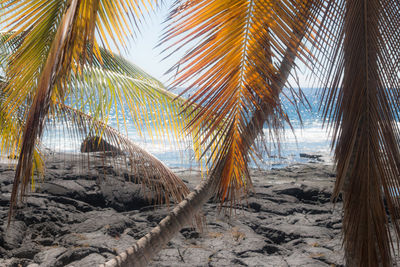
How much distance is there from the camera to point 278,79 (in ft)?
5.71

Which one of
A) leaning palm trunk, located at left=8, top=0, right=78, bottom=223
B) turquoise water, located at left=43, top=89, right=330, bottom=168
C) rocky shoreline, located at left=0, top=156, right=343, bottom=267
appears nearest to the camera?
leaning palm trunk, located at left=8, top=0, right=78, bottom=223

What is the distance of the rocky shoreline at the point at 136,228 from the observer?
15.9 ft

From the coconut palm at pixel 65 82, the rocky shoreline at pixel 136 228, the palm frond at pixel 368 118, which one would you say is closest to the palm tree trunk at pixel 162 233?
the coconut palm at pixel 65 82

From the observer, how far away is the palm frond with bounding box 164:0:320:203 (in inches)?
62.9

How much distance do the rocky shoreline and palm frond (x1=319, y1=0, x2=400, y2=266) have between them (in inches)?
119

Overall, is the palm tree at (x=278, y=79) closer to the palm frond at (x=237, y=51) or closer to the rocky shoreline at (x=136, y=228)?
the palm frond at (x=237, y=51)

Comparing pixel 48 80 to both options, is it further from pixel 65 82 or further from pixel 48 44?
pixel 48 44

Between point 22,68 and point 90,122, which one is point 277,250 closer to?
point 90,122

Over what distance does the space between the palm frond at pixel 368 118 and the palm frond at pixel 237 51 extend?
21 cm

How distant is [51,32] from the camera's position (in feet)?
5.60

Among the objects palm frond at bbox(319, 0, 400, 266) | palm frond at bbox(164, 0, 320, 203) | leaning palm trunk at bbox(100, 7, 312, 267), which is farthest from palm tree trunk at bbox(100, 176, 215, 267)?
palm frond at bbox(319, 0, 400, 266)

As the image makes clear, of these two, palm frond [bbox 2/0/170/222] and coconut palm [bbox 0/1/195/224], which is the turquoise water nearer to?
coconut palm [bbox 0/1/195/224]

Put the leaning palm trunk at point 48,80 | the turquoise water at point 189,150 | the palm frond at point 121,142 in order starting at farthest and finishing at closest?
1. the palm frond at point 121,142
2. the turquoise water at point 189,150
3. the leaning palm trunk at point 48,80

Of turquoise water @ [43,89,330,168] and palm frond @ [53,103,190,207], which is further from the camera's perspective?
palm frond @ [53,103,190,207]
